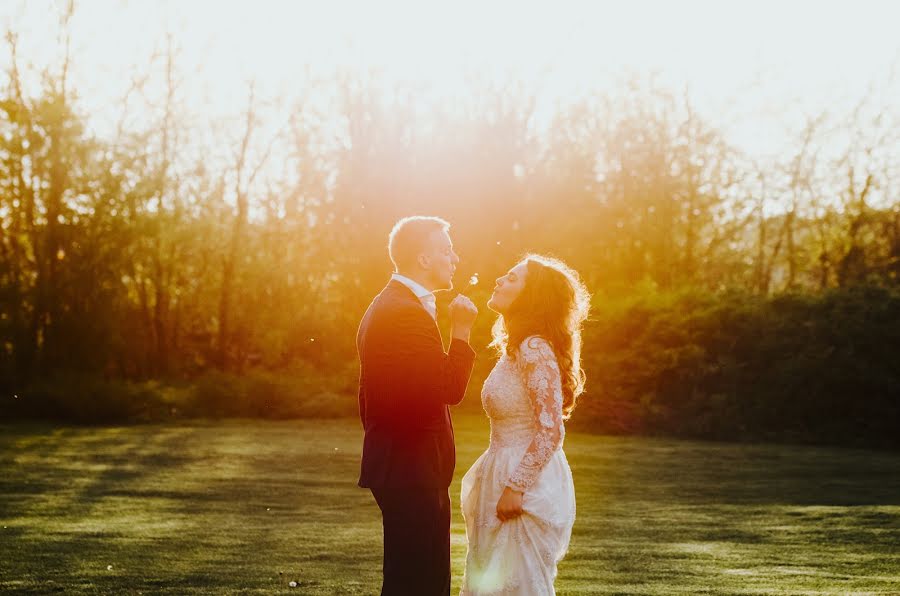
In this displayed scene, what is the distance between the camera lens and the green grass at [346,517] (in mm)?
8844

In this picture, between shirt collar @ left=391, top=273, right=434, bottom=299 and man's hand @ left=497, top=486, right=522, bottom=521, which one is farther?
man's hand @ left=497, top=486, right=522, bottom=521

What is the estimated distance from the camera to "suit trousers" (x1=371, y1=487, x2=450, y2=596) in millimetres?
4836

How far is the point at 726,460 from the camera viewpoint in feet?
60.8

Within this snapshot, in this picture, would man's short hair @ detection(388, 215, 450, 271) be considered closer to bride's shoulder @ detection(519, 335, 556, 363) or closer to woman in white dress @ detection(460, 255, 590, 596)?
woman in white dress @ detection(460, 255, 590, 596)

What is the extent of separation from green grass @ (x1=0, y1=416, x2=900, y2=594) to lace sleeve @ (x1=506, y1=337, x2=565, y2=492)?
3497 millimetres

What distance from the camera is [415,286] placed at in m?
4.96

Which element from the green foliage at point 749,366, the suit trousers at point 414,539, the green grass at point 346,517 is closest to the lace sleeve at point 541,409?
the suit trousers at point 414,539

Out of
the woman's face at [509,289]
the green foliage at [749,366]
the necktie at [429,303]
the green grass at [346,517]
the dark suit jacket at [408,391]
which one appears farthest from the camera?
the green foliage at [749,366]

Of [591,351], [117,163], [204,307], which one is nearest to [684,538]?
[591,351]

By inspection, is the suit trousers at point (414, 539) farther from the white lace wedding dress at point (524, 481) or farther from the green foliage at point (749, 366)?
the green foliage at point (749, 366)

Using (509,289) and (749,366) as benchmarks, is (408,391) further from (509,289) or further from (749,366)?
(749,366)

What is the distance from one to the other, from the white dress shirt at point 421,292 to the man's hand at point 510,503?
2.80 ft

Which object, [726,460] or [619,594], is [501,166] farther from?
[619,594]

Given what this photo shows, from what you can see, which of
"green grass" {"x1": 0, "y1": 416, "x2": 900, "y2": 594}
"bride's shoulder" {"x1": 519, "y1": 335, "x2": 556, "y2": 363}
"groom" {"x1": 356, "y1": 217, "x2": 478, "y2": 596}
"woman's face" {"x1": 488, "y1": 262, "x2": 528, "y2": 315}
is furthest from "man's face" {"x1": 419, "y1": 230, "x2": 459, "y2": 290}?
"green grass" {"x1": 0, "y1": 416, "x2": 900, "y2": 594}
